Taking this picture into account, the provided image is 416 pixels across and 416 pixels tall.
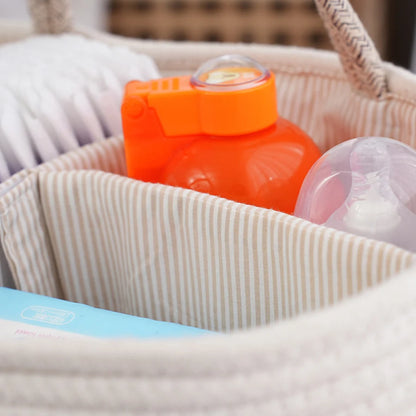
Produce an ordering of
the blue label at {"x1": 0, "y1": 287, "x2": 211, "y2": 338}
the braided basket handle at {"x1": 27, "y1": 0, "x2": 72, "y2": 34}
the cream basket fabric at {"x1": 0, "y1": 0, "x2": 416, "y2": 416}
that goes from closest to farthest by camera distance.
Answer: the cream basket fabric at {"x1": 0, "y1": 0, "x2": 416, "y2": 416}, the blue label at {"x1": 0, "y1": 287, "x2": 211, "y2": 338}, the braided basket handle at {"x1": 27, "y1": 0, "x2": 72, "y2": 34}

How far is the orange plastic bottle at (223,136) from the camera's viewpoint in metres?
0.36

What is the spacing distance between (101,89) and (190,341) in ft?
1.01

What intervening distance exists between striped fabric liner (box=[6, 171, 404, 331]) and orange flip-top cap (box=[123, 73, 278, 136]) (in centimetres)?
5

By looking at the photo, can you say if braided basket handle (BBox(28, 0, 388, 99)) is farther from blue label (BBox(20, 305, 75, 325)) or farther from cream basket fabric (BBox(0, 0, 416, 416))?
blue label (BBox(20, 305, 75, 325))

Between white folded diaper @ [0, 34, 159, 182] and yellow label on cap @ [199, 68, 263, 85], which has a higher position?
yellow label on cap @ [199, 68, 263, 85]

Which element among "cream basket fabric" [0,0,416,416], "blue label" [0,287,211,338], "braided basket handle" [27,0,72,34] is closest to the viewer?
"cream basket fabric" [0,0,416,416]

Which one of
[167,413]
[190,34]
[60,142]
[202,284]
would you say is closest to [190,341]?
[167,413]

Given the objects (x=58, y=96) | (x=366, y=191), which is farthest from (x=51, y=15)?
(x=366, y=191)

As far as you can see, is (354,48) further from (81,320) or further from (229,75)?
(81,320)

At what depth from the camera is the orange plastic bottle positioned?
0.36 m

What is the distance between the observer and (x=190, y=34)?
140 cm

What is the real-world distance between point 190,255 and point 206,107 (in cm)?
9

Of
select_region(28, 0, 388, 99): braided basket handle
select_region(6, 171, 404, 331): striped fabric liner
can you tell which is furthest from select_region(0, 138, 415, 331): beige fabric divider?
select_region(28, 0, 388, 99): braided basket handle

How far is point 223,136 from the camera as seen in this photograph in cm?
37
